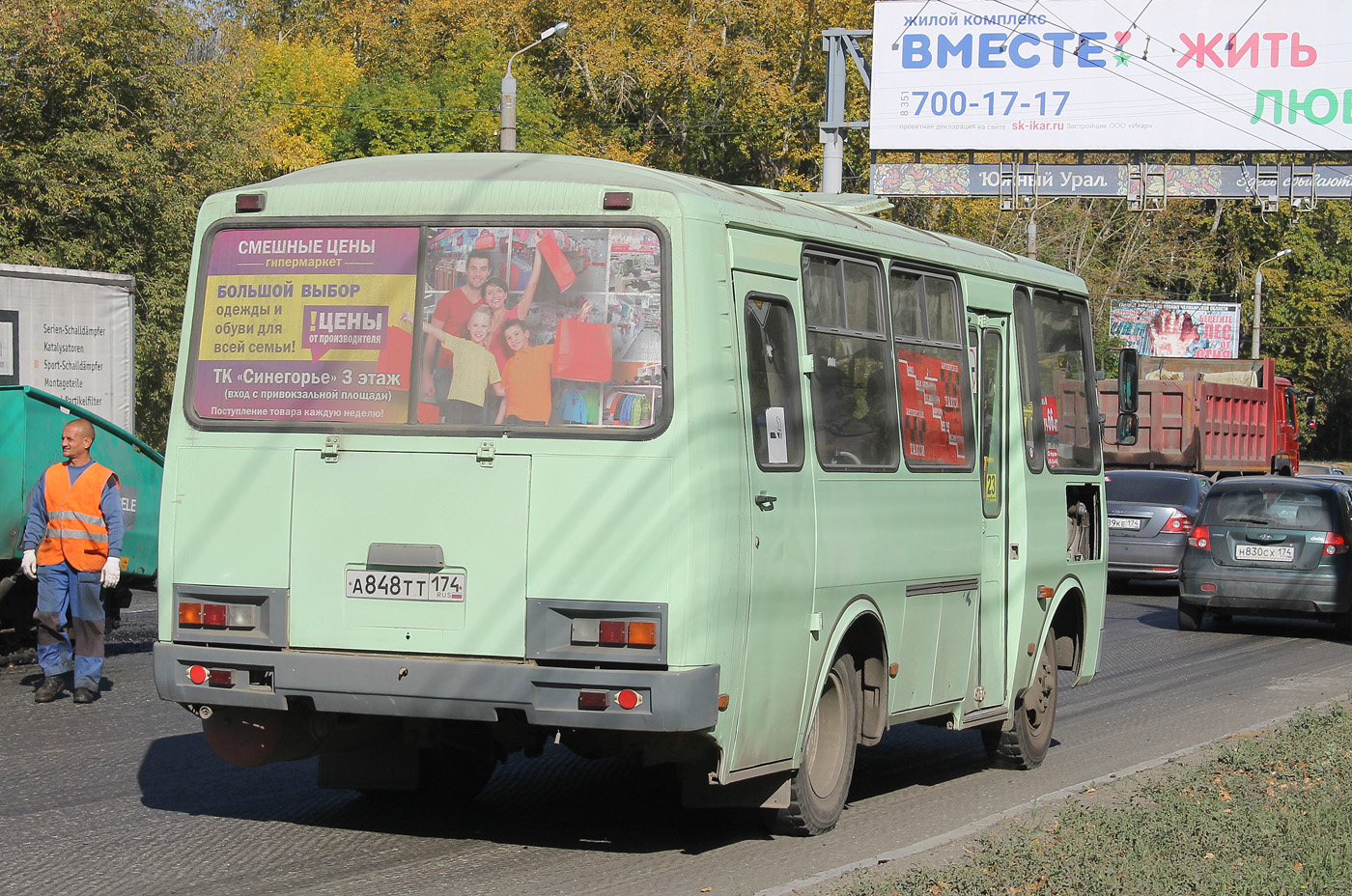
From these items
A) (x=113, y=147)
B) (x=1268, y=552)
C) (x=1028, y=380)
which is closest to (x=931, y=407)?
Result: (x=1028, y=380)

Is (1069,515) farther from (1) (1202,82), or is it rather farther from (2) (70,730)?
(1) (1202,82)

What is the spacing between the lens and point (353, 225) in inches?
274

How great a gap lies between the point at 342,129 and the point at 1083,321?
45.8 meters

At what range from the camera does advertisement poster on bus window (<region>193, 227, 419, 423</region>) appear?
269 inches

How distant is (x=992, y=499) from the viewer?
928 cm

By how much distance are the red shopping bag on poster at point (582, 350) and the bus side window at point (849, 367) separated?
1156mm

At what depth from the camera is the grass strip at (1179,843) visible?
618 cm

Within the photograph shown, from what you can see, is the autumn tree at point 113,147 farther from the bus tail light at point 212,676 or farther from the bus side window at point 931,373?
the bus tail light at point 212,676

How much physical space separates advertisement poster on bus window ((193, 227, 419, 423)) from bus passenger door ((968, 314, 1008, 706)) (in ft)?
11.7

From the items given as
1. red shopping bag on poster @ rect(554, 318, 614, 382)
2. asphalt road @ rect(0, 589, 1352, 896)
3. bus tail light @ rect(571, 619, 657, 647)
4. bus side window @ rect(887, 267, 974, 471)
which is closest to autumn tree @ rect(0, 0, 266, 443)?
asphalt road @ rect(0, 589, 1352, 896)

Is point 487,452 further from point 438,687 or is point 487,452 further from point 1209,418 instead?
point 1209,418

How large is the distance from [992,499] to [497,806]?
3068 mm

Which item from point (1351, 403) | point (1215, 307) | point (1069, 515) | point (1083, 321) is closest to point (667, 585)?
point (1069, 515)

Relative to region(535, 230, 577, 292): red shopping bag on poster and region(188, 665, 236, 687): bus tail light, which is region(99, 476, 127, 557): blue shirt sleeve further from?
region(535, 230, 577, 292): red shopping bag on poster
